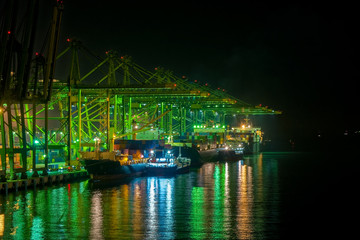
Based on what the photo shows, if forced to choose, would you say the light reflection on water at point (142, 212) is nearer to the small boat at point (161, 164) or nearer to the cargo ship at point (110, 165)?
the cargo ship at point (110, 165)

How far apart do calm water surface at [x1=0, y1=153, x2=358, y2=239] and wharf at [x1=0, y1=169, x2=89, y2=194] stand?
2.82 feet

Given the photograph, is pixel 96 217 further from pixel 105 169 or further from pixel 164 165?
pixel 164 165

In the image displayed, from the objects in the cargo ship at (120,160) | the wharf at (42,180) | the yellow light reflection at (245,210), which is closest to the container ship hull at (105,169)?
the cargo ship at (120,160)

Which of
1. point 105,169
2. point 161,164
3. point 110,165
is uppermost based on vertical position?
point 110,165

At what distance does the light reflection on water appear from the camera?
18.2 meters

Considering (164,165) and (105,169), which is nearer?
(105,169)

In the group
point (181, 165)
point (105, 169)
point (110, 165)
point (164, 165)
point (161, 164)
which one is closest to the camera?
point (105, 169)

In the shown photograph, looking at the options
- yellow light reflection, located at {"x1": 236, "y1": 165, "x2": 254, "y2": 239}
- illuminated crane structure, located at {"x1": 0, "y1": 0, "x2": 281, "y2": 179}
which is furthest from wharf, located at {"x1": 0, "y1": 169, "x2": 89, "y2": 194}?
yellow light reflection, located at {"x1": 236, "y1": 165, "x2": 254, "y2": 239}

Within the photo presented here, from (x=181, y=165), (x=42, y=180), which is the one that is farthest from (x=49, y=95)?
(x=181, y=165)

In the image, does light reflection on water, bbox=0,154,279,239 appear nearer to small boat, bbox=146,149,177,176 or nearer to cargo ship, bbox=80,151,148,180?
cargo ship, bbox=80,151,148,180

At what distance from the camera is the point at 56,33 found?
3344cm

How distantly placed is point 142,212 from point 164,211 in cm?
114

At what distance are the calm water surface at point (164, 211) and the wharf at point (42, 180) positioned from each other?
86 cm

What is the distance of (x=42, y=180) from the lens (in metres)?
32.5
